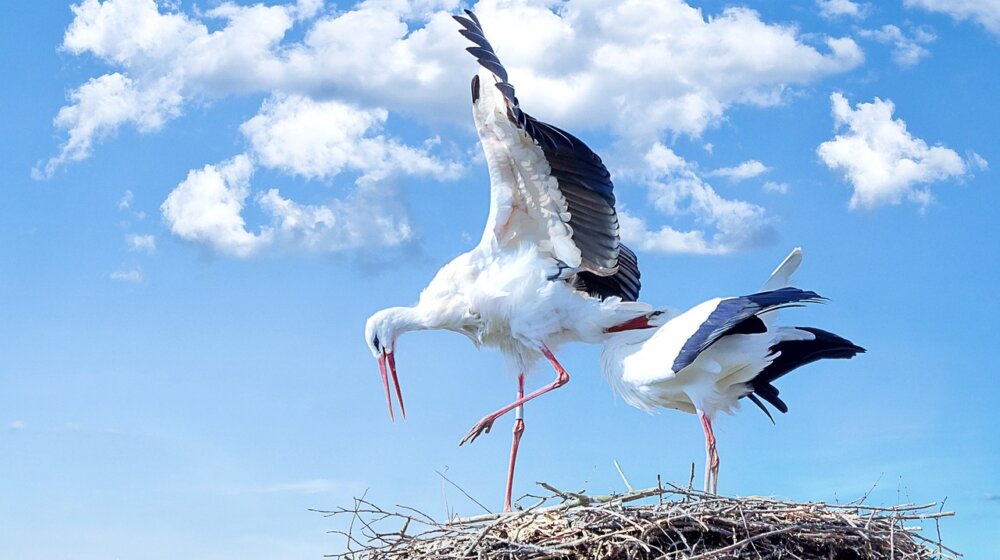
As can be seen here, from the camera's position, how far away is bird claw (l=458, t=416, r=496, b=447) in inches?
310

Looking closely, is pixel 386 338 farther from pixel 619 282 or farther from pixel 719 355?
pixel 719 355

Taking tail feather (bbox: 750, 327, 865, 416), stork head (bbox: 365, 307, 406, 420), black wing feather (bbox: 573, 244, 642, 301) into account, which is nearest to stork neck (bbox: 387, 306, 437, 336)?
stork head (bbox: 365, 307, 406, 420)

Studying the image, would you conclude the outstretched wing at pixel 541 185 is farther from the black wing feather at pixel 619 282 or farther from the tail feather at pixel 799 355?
the tail feather at pixel 799 355

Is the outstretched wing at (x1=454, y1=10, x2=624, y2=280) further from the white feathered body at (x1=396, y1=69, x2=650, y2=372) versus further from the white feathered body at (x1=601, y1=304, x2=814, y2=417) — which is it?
the white feathered body at (x1=601, y1=304, x2=814, y2=417)

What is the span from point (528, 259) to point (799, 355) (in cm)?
172

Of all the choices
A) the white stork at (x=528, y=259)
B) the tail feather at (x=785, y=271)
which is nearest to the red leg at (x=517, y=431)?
the white stork at (x=528, y=259)

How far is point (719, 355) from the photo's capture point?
686cm

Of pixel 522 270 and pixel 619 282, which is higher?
pixel 619 282

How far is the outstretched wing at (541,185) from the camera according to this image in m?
7.41

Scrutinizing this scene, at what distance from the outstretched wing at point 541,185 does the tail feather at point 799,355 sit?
117cm

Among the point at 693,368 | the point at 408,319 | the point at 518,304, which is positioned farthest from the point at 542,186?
the point at 693,368

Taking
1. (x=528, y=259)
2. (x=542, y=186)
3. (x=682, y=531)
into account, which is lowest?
(x=682, y=531)

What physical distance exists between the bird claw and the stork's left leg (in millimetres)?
1487

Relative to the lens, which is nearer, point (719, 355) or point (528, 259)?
point (719, 355)
